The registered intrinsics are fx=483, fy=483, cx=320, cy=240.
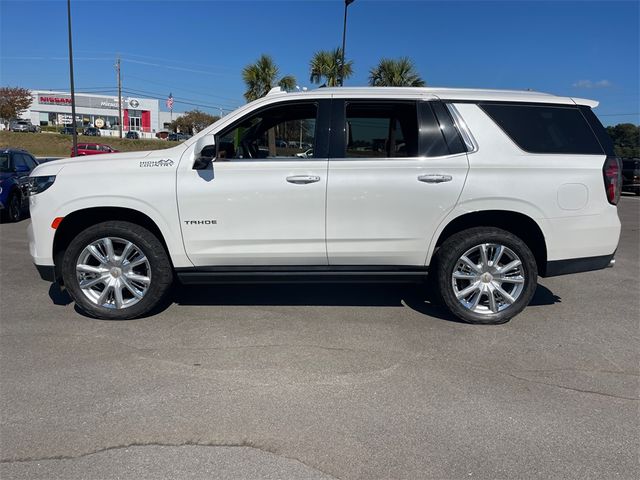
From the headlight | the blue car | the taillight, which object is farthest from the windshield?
the taillight

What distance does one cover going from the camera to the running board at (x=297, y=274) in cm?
444

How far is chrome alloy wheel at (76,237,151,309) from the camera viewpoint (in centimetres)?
442

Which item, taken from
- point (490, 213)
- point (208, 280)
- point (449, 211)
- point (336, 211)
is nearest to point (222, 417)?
point (208, 280)

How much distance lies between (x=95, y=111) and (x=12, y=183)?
98774 millimetres

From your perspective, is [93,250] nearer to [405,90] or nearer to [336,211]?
[336,211]

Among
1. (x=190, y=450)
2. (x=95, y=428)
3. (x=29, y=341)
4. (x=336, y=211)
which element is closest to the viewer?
(x=190, y=450)

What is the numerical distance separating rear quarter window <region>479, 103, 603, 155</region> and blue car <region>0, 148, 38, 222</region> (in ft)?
30.6

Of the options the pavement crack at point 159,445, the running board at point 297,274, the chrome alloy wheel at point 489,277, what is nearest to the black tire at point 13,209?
the running board at point 297,274

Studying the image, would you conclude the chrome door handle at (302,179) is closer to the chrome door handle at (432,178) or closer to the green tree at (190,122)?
the chrome door handle at (432,178)

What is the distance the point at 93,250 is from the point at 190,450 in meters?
2.46

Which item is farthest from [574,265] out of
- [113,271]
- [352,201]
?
[113,271]

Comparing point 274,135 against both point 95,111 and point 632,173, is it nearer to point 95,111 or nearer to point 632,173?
point 632,173

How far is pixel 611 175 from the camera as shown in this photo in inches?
174

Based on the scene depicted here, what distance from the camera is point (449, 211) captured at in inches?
173
